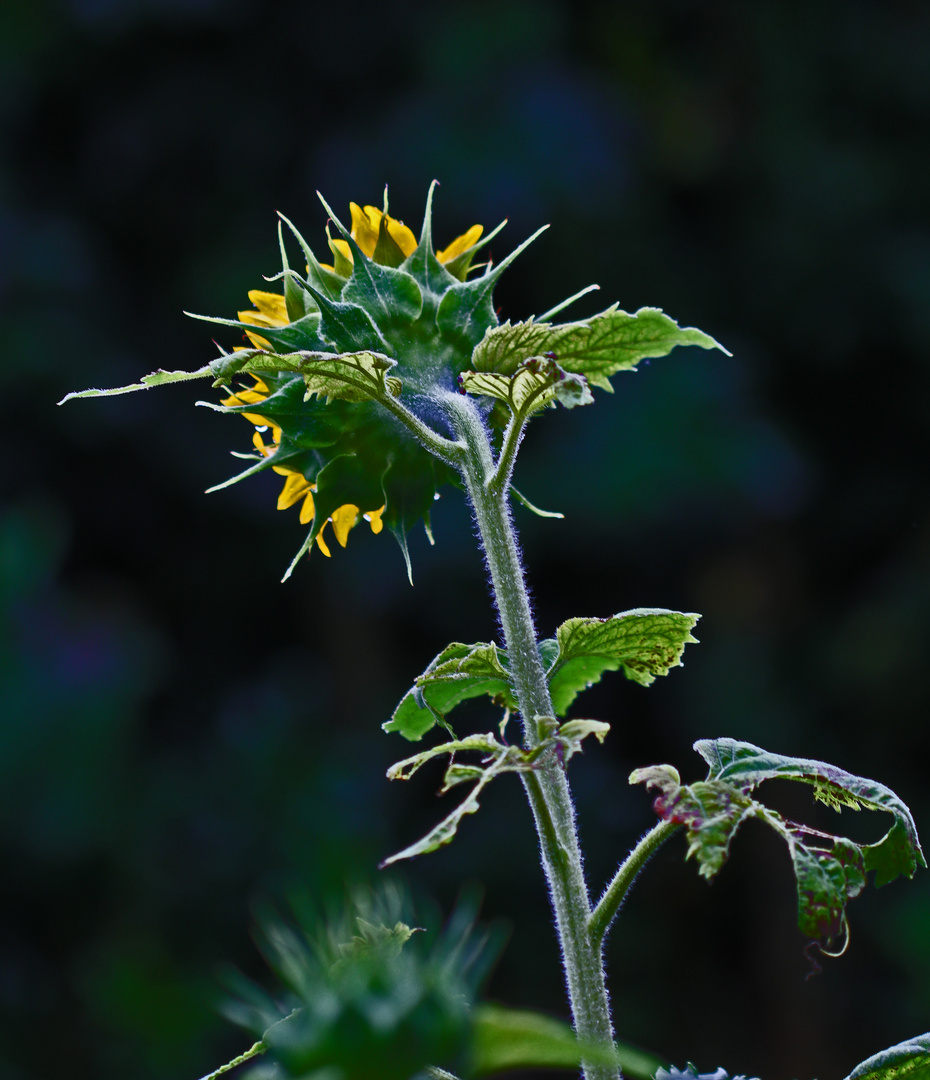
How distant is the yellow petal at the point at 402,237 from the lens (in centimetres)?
84

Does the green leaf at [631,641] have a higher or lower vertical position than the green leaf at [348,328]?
lower

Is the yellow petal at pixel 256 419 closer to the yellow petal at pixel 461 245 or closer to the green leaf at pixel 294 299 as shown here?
the green leaf at pixel 294 299

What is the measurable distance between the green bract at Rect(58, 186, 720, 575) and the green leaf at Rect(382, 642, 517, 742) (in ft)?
0.30

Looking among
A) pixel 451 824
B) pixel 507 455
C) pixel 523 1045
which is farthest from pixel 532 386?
pixel 523 1045

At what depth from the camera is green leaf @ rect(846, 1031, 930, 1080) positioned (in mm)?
675

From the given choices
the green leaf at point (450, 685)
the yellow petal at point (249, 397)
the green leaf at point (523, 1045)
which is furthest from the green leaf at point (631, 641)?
the green leaf at point (523, 1045)

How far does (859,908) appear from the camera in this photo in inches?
203

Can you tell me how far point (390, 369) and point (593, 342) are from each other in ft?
0.43

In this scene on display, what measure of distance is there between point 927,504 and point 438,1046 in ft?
17.7

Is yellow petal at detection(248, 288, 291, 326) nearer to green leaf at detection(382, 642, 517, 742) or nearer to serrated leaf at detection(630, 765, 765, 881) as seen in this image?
green leaf at detection(382, 642, 517, 742)

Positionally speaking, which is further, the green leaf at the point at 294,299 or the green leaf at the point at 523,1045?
the green leaf at the point at 294,299

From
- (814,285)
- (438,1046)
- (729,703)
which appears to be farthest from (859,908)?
(438,1046)

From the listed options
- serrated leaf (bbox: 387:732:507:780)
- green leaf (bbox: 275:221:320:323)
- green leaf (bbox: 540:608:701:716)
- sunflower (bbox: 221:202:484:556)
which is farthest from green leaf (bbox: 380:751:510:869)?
green leaf (bbox: 275:221:320:323)

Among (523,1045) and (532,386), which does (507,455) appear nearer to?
(532,386)
